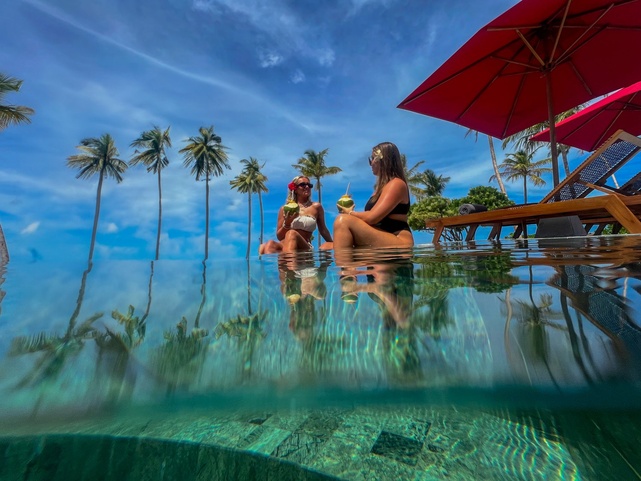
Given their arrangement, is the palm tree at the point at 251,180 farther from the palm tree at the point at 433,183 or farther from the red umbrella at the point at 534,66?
the red umbrella at the point at 534,66

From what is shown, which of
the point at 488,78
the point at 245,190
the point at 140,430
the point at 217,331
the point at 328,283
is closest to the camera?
the point at 140,430

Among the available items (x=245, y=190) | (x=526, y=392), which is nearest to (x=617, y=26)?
→ (x=526, y=392)

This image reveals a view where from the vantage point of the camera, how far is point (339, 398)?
43 centimetres

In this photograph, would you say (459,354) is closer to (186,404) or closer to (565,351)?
(565,351)

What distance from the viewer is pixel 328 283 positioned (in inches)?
40.0

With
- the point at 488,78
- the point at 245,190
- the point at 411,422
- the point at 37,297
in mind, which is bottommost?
the point at 411,422

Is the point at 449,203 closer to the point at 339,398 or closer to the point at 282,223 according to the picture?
the point at 282,223

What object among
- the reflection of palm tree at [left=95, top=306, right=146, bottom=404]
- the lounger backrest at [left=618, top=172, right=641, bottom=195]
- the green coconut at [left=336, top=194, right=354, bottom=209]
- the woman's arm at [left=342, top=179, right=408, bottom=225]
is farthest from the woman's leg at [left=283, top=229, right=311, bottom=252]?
the lounger backrest at [left=618, top=172, right=641, bottom=195]

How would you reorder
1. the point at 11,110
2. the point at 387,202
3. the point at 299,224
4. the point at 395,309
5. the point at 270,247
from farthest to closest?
the point at 11,110 → the point at 270,247 → the point at 299,224 → the point at 387,202 → the point at 395,309

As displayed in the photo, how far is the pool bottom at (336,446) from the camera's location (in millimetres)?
351

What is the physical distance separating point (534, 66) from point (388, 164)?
3.02 m

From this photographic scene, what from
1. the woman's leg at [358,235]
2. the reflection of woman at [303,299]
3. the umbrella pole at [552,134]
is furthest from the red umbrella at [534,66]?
the reflection of woman at [303,299]

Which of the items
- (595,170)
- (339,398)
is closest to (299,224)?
(339,398)

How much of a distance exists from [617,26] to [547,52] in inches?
29.9
